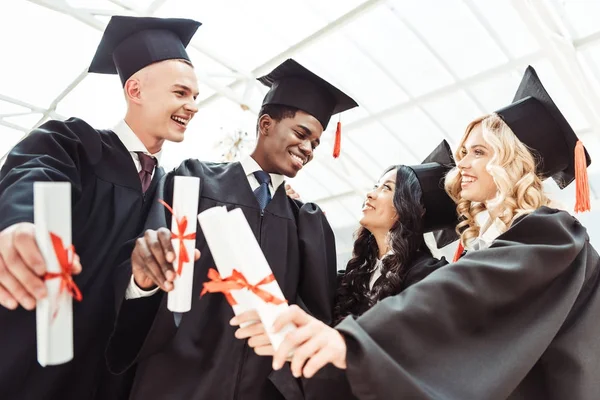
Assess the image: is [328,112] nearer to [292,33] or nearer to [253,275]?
[253,275]

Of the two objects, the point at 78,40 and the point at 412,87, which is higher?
the point at 78,40

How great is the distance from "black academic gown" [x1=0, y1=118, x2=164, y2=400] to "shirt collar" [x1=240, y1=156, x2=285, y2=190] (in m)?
0.44

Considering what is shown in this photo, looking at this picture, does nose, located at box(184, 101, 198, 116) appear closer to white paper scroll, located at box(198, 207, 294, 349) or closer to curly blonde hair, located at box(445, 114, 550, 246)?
white paper scroll, located at box(198, 207, 294, 349)

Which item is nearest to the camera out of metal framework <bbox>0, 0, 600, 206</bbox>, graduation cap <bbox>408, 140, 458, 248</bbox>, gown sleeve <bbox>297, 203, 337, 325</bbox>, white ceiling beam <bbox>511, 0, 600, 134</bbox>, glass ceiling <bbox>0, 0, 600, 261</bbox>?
gown sleeve <bbox>297, 203, 337, 325</bbox>

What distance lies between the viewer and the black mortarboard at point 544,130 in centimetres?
232

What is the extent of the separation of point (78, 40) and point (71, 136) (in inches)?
385

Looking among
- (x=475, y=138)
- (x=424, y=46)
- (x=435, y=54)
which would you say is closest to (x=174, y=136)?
(x=475, y=138)

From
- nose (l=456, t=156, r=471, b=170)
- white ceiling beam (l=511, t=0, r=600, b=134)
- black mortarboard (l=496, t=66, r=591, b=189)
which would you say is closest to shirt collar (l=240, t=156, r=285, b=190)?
nose (l=456, t=156, r=471, b=170)

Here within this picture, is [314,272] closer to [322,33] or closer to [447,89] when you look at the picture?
[322,33]

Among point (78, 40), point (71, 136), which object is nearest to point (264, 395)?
point (71, 136)

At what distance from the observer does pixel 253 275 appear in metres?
1.24

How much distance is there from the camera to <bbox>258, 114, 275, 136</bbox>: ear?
2.53 metres

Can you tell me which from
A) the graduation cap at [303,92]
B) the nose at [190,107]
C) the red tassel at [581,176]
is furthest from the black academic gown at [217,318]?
the red tassel at [581,176]

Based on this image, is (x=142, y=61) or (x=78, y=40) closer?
(x=142, y=61)
